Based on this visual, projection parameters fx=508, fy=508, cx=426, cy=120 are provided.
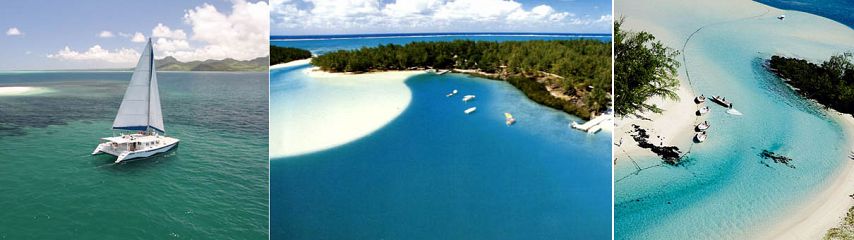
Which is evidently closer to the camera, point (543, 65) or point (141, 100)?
point (141, 100)

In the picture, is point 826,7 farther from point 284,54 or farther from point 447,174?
point 284,54

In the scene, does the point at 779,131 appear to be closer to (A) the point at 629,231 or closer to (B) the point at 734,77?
(B) the point at 734,77

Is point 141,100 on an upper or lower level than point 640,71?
lower

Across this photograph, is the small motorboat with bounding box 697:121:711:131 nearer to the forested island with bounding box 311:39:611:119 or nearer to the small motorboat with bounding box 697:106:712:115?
the small motorboat with bounding box 697:106:712:115

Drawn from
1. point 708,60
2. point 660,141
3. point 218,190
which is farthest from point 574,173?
point 218,190

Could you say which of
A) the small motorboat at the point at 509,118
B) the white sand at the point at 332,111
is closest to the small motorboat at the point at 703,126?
the small motorboat at the point at 509,118

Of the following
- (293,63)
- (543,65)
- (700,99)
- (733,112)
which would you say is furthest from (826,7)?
(293,63)
